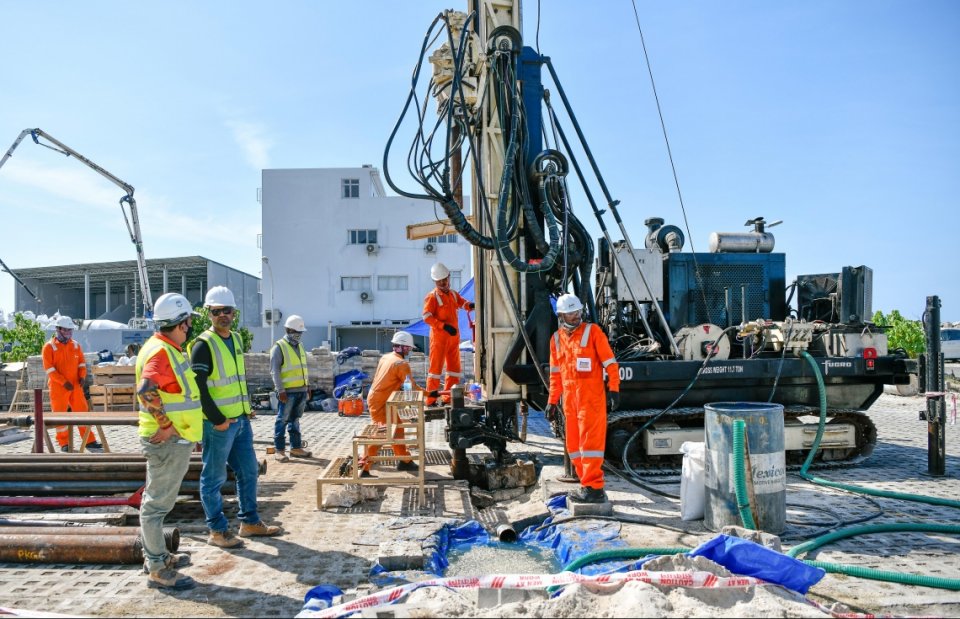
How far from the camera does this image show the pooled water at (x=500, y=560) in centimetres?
441

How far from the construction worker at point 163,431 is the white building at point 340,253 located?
29.6 metres

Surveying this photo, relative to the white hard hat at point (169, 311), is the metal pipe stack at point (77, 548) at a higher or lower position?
lower

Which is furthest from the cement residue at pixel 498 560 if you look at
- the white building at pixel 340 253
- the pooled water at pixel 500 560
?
the white building at pixel 340 253

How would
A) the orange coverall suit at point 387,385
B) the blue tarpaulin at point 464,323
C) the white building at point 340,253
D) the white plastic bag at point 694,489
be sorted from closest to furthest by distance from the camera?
the white plastic bag at point 694,489 < the orange coverall suit at point 387,385 < the blue tarpaulin at point 464,323 < the white building at point 340,253

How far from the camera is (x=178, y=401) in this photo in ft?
13.8

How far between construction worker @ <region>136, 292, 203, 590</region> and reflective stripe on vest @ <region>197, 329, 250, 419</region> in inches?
14.5

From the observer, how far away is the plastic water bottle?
338cm

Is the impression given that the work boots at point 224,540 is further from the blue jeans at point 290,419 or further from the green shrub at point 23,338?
the green shrub at point 23,338

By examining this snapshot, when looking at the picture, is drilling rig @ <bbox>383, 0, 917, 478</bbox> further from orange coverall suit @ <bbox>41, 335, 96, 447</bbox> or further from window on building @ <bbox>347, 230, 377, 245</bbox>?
A: window on building @ <bbox>347, 230, 377, 245</bbox>

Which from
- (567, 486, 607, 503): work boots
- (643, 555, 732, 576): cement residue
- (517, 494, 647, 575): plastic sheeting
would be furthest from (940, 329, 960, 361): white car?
(643, 555, 732, 576): cement residue

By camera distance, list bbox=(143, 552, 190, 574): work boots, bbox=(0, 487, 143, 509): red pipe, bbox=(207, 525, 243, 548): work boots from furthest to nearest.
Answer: bbox=(0, 487, 143, 509): red pipe < bbox=(207, 525, 243, 548): work boots < bbox=(143, 552, 190, 574): work boots

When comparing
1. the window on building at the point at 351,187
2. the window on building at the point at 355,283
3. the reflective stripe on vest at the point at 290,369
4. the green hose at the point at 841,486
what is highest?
the window on building at the point at 351,187

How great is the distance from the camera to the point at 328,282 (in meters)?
34.4

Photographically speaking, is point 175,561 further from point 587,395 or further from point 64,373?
point 64,373
